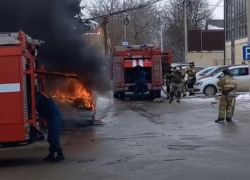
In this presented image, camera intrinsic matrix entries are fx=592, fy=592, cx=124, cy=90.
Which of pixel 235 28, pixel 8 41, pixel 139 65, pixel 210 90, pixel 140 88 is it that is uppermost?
pixel 235 28

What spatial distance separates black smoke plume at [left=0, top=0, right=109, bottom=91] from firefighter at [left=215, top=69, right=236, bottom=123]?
444 centimetres

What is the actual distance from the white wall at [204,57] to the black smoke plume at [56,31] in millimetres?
43411

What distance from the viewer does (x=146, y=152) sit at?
1152 centimetres

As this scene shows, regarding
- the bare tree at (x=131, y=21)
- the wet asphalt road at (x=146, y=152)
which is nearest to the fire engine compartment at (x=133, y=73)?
the wet asphalt road at (x=146, y=152)

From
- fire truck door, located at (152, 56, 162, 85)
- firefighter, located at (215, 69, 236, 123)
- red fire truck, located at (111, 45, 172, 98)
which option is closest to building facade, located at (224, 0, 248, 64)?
red fire truck, located at (111, 45, 172, 98)

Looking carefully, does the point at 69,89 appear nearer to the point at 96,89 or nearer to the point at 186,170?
the point at 96,89

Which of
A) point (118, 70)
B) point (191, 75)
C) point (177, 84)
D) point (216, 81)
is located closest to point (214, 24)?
point (191, 75)

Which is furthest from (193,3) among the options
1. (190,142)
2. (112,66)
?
(190,142)

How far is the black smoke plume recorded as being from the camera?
18031mm

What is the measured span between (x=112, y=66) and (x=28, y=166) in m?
18.6

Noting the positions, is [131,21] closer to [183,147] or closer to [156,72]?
[156,72]

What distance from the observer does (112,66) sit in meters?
28.8

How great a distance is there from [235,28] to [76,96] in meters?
33.3

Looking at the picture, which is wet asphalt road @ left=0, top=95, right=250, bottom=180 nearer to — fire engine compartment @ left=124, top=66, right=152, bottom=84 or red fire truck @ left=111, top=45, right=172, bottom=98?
red fire truck @ left=111, top=45, right=172, bottom=98
